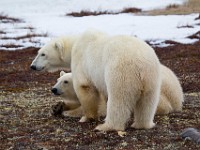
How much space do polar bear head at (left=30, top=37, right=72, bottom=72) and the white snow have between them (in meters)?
12.5

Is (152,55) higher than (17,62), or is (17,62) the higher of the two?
(152,55)

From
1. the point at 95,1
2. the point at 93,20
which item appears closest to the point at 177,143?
the point at 93,20

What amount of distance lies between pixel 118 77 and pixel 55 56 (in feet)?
8.27

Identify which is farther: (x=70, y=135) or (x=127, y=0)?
(x=127, y=0)

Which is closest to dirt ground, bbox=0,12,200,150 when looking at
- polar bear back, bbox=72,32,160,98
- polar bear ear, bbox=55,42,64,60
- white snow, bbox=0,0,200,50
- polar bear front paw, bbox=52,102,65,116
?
polar bear front paw, bbox=52,102,65,116

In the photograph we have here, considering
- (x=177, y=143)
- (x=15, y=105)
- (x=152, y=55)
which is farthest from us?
(x=15, y=105)

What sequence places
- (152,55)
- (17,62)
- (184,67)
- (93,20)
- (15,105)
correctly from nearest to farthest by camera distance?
(152,55) → (15,105) → (184,67) → (17,62) → (93,20)

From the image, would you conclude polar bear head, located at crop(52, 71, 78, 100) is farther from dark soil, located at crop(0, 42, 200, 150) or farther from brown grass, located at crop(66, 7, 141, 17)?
brown grass, located at crop(66, 7, 141, 17)

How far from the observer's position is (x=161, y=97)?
24.0ft

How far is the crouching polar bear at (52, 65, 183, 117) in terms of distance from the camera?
24.2ft

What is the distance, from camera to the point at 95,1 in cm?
3978

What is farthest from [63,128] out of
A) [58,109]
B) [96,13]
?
[96,13]

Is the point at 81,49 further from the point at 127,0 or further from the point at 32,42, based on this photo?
the point at 127,0

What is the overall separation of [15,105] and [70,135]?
2.78m
